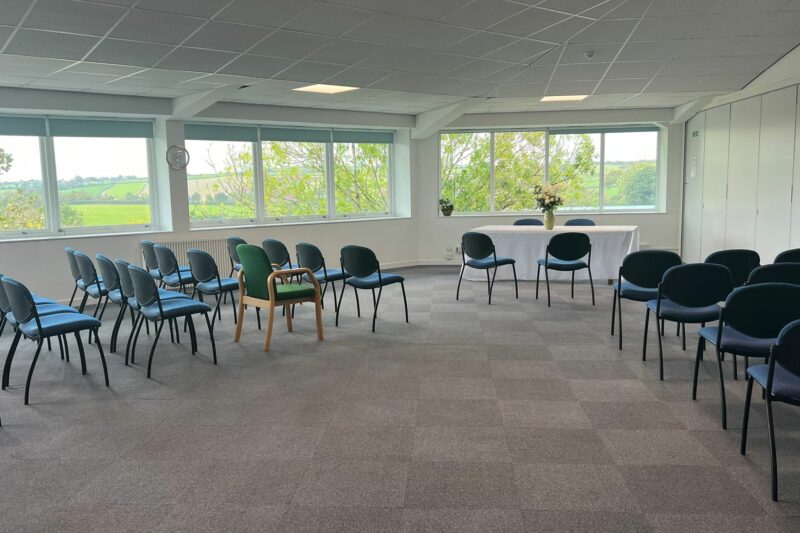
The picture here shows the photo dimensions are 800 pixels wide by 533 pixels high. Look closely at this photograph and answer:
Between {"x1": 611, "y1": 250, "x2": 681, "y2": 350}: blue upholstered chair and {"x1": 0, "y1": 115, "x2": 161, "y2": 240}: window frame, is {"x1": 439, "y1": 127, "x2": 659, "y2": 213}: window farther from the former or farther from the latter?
{"x1": 611, "y1": 250, "x2": 681, "y2": 350}: blue upholstered chair

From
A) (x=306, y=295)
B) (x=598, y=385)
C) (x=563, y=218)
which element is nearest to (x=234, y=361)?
(x=306, y=295)

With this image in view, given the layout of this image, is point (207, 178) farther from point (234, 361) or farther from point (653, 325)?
point (653, 325)

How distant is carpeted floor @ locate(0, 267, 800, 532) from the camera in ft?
9.09

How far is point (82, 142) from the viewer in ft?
26.7

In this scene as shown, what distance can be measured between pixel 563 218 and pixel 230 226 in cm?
553

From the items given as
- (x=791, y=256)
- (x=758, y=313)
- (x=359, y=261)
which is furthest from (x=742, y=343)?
(x=359, y=261)

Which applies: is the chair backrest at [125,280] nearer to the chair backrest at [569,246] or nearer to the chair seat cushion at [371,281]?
the chair seat cushion at [371,281]

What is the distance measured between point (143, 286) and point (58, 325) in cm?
69

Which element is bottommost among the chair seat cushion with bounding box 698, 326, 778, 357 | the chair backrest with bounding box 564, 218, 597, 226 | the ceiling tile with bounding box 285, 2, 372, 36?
the chair seat cushion with bounding box 698, 326, 778, 357

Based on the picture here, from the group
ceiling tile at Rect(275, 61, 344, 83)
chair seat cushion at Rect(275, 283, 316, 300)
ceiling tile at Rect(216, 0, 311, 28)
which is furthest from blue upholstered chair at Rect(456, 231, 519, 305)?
ceiling tile at Rect(216, 0, 311, 28)

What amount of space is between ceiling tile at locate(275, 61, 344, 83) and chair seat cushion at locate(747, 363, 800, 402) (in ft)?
16.5

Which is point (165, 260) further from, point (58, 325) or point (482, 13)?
point (482, 13)

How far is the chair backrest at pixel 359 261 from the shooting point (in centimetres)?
632

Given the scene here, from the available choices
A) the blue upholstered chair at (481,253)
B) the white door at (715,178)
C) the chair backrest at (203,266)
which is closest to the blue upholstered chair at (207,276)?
the chair backrest at (203,266)
